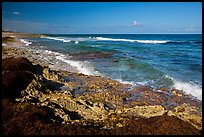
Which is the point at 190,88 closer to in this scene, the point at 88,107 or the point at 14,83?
the point at 88,107

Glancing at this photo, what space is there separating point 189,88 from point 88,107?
19.8 feet

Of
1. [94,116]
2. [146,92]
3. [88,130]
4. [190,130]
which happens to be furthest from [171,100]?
[88,130]

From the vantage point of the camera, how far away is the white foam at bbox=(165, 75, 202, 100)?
34.0 feet

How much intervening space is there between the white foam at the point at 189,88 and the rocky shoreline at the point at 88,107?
1.39 ft

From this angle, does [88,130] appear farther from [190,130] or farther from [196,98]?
[196,98]

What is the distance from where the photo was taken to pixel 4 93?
647cm

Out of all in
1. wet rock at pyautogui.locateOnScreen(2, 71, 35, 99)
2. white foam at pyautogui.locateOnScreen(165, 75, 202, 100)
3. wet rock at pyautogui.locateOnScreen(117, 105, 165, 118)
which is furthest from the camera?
white foam at pyautogui.locateOnScreen(165, 75, 202, 100)

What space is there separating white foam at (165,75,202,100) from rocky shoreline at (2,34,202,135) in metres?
0.42

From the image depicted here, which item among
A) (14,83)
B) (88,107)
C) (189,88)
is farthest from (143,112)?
(189,88)

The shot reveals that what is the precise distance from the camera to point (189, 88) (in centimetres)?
1116

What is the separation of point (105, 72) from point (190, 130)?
416 inches

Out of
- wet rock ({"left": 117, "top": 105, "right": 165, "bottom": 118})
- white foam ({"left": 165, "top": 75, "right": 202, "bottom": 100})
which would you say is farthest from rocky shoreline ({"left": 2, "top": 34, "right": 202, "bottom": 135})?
white foam ({"left": 165, "top": 75, "right": 202, "bottom": 100})

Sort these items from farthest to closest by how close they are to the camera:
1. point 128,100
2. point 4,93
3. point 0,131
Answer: point 128,100, point 4,93, point 0,131

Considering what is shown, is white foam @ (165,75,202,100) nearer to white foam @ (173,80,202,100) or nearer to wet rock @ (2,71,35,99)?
white foam @ (173,80,202,100)
